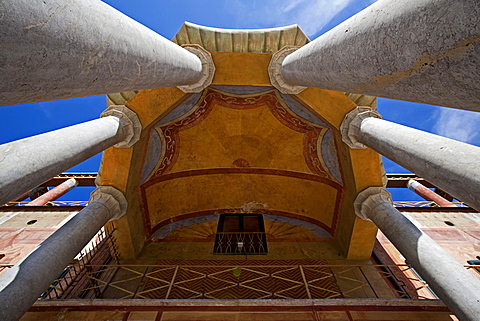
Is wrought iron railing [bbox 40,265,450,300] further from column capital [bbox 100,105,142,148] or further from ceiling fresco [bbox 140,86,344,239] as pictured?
column capital [bbox 100,105,142,148]

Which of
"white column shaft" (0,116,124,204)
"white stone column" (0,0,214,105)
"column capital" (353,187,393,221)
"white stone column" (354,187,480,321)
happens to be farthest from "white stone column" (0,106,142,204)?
"column capital" (353,187,393,221)

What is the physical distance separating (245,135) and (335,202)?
3705mm

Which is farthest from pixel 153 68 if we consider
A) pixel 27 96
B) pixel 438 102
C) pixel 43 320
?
pixel 43 320

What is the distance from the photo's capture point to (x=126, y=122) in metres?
5.78

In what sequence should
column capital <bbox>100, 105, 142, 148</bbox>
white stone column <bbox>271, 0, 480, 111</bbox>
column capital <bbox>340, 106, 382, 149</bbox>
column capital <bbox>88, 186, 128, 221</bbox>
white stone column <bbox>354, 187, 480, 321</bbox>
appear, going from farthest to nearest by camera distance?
column capital <bbox>88, 186, 128, 221</bbox> < column capital <bbox>100, 105, 142, 148</bbox> < column capital <bbox>340, 106, 382, 149</bbox> < white stone column <bbox>354, 187, 480, 321</bbox> < white stone column <bbox>271, 0, 480, 111</bbox>

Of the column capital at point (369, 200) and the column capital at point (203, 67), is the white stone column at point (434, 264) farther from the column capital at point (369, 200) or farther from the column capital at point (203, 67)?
the column capital at point (203, 67)

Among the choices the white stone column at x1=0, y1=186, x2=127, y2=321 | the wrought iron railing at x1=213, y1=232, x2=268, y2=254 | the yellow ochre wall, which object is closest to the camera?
the white stone column at x1=0, y1=186, x2=127, y2=321

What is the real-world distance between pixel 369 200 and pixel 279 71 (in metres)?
3.76

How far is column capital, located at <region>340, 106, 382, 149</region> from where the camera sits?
5574 millimetres

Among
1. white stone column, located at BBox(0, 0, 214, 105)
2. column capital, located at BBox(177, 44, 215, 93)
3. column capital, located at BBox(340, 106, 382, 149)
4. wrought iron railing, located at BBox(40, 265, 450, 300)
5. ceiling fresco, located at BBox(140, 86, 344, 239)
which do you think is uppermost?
ceiling fresco, located at BBox(140, 86, 344, 239)

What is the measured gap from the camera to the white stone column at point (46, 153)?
276cm

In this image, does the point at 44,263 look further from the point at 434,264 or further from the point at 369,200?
the point at 369,200

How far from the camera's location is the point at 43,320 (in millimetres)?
4781

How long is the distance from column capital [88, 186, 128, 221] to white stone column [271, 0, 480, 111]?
18.2 feet
